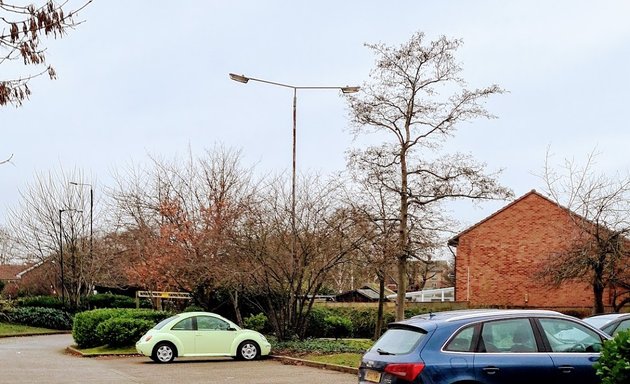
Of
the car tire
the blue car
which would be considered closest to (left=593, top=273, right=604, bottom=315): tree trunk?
the car tire

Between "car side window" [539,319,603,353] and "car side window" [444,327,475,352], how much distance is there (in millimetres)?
1065

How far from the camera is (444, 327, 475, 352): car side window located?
9.80 metres

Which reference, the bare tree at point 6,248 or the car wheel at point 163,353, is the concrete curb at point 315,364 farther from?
the bare tree at point 6,248

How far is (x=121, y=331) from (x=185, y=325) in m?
5.62

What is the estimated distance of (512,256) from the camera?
43156 millimetres

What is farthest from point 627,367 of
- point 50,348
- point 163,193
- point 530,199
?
point 530,199

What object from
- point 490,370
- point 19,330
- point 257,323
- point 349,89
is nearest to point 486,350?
point 490,370

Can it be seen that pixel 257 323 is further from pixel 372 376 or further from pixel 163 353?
pixel 372 376

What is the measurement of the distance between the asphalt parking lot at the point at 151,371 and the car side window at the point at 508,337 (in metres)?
6.67

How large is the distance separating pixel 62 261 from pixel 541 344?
42189mm

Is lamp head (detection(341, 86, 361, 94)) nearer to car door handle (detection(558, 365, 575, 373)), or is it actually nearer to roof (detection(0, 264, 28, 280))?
car door handle (detection(558, 365, 575, 373))

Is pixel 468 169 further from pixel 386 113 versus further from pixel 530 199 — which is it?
pixel 530 199

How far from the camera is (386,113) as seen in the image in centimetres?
2789

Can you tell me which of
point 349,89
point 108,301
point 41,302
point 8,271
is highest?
point 349,89
